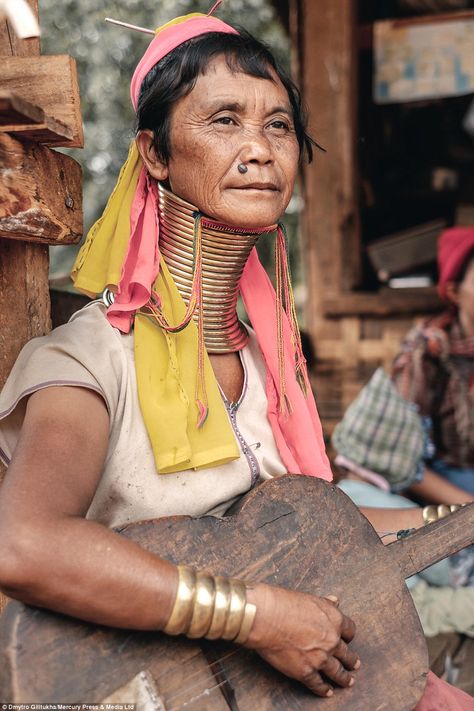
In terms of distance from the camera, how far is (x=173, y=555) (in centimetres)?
156

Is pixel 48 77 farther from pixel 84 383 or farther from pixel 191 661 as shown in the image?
pixel 191 661

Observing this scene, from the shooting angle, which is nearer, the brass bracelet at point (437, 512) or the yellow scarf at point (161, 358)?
the yellow scarf at point (161, 358)

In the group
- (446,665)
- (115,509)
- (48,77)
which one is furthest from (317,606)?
(446,665)

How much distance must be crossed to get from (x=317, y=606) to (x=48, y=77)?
1.25m

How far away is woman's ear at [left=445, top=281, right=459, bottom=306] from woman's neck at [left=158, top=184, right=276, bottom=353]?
2.13 m

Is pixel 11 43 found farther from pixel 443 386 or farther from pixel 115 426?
pixel 443 386

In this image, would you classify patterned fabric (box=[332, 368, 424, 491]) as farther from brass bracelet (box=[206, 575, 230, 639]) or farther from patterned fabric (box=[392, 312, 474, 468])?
brass bracelet (box=[206, 575, 230, 639])

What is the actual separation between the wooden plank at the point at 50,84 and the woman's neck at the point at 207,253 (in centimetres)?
32

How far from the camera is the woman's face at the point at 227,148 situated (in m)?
1.81

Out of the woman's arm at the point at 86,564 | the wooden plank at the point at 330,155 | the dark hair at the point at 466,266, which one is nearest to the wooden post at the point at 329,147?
the wooden plank at the point at 330,155

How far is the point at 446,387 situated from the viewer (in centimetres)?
365

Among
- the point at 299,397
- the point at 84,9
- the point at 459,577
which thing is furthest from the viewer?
the point at 84,9

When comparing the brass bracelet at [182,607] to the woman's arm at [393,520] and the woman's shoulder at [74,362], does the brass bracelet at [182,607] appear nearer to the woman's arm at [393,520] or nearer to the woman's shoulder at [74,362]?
the woman's shoulder at [74,362]

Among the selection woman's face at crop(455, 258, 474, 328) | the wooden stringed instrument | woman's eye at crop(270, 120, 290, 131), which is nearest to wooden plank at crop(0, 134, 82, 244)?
woman's eye at crop(270, 120, 290, 131)
